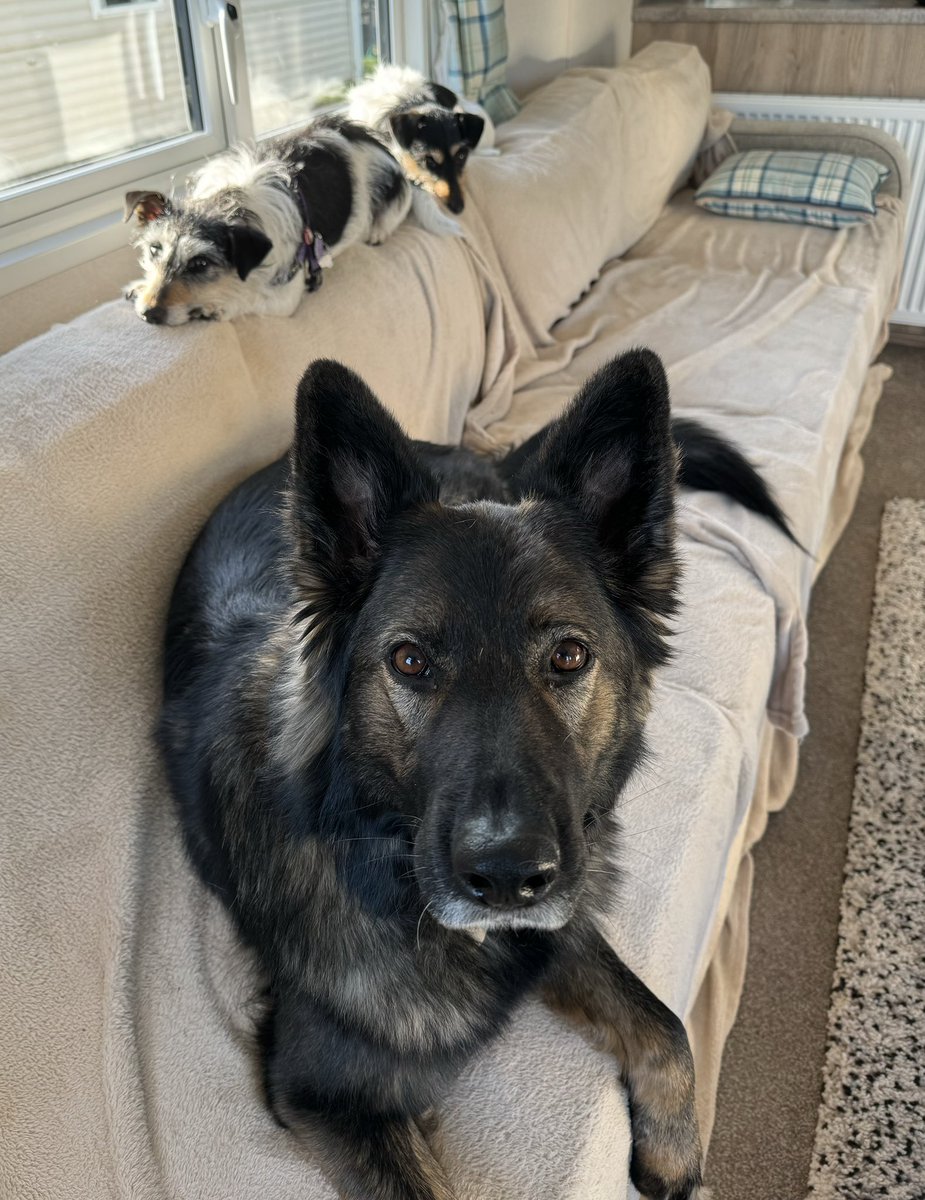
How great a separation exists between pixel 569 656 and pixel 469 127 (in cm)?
209

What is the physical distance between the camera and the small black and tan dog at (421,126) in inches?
99.8

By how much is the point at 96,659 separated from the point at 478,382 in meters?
1.53

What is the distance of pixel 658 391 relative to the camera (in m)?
1.08

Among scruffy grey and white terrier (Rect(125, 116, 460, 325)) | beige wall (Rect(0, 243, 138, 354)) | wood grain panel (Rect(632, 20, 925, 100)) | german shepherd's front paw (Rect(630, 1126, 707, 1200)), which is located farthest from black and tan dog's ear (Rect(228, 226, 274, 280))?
wood grain panel (Rect(632, 20, 925, 100))

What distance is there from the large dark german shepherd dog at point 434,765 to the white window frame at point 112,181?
1173mm

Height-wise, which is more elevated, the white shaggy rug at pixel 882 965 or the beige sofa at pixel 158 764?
the beige sofa at pixel 158 764

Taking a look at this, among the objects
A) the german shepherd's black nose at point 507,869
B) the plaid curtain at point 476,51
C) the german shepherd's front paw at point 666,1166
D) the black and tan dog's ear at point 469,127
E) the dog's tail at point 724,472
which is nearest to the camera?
the german shepherd's black nose at point 507,869

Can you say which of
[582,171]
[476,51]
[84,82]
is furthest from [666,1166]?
[476,51]

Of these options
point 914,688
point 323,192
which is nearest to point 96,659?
point 323,192

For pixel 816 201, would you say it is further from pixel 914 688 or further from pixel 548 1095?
pixel 548 1095

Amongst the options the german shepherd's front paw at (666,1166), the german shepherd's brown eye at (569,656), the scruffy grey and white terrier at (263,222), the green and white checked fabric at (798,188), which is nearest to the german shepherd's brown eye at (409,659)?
the german shepherd's brown eye at (569,656)

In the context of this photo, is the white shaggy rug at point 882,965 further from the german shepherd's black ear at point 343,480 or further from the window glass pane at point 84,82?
the window glass pane at point 84,82

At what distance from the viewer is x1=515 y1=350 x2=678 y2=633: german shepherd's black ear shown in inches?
43.3

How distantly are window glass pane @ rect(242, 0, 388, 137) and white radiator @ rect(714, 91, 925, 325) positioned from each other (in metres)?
2.06
